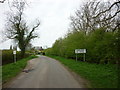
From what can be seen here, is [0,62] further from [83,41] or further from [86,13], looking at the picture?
[86,13]

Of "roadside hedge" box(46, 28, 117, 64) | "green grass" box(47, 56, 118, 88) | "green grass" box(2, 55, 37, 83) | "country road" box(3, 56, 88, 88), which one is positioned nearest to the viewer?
"green grass" box(47, 56, 118, 88)

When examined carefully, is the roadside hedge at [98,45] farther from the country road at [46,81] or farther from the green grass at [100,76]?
the country road at [46,81]

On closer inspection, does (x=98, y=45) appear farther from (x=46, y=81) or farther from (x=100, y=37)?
(x=46, y=81)

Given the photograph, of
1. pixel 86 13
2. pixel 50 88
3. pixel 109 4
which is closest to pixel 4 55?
pixel 86 13

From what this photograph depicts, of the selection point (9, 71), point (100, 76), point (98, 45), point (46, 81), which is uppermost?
point (98, 45)

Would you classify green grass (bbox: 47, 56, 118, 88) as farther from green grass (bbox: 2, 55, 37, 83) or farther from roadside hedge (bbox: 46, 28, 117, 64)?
green grass (bbox: 2, 55, 37, 83)

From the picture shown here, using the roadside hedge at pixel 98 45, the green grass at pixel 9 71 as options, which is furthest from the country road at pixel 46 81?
the roadside hedge at pixel 98 45

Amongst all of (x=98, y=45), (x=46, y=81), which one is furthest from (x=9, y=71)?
A: (x=98, y=45)

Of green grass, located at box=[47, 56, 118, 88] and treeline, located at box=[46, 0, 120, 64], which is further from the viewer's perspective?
treeline, located at box=[46, 0, 120, 64]

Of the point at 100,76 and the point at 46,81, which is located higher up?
the point at 100,76

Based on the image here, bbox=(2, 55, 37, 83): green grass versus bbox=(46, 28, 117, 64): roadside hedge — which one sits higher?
bbox=(46, 28, 117, 64): roadside hedge

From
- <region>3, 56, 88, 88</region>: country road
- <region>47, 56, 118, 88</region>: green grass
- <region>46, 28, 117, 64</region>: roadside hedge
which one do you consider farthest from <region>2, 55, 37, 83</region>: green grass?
<region>46, 28, 117, 64</region>: roadside hedge

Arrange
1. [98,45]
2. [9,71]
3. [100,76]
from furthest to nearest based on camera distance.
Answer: [98,45] → [9,71] → [100,76]

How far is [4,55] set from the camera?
35.2 metres
